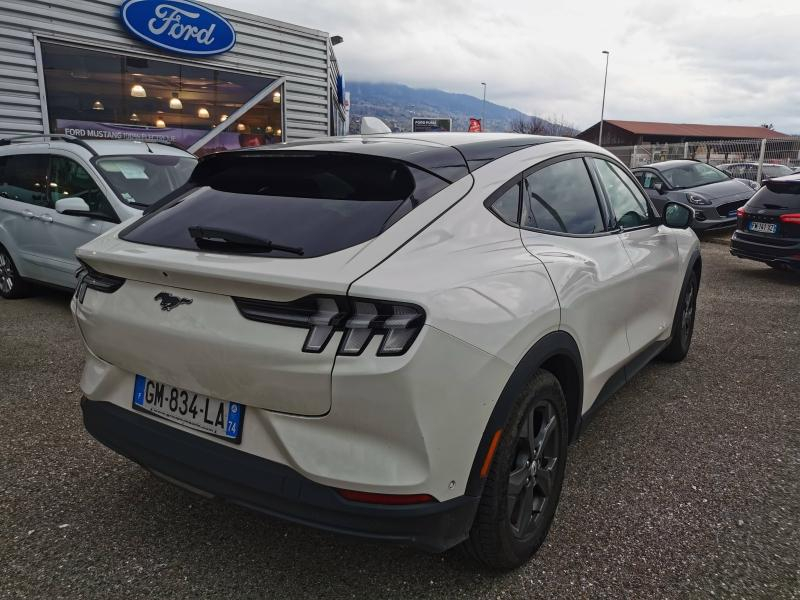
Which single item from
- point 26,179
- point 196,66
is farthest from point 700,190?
point 26,179

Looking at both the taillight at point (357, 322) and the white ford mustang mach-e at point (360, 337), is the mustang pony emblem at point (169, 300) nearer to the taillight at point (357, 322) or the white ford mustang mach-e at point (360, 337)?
the white ford mustang mach-e at point (360, 337)

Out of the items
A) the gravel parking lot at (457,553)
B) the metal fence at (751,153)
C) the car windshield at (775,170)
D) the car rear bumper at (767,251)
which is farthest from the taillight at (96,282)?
the car windshield at (775,170)

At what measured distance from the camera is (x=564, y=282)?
7.57 feet

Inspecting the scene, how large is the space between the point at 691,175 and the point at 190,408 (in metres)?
12.3

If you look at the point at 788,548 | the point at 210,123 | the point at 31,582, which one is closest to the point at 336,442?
the point at 31,582

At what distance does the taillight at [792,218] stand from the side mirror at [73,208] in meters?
7.45

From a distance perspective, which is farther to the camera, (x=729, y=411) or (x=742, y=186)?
(x=742, y=186)

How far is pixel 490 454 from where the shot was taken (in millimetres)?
1859

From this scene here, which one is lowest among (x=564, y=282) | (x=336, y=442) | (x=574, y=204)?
(x=336, y=442)

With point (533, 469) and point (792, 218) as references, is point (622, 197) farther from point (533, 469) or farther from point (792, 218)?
point (792, 218)

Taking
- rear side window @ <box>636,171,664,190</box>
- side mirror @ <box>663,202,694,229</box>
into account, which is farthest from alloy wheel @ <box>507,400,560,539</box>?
rear side window @ <box>636,171,664,190</box>

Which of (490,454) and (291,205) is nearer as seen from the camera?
(490,454)

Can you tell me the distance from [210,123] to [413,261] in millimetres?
12108

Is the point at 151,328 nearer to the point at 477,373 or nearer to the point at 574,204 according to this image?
the point at 477,373
